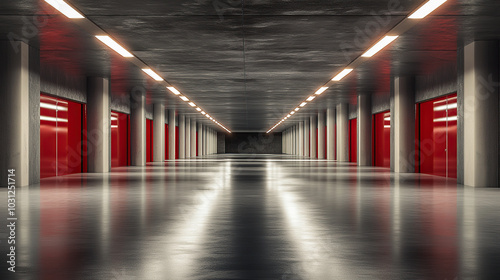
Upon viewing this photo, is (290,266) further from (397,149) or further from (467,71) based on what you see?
(397,149)

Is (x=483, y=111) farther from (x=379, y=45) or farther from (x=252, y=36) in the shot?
(x=252, y=36)

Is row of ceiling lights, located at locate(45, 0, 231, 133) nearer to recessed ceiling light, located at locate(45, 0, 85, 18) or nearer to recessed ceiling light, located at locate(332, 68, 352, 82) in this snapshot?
recessed ceiling light, located at locate(45, 0, 85, 18)

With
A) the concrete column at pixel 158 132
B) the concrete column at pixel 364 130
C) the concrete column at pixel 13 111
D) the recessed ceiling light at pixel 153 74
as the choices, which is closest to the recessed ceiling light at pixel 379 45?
the recessed ceiling light at pixel 153 74

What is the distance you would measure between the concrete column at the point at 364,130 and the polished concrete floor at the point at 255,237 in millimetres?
23920

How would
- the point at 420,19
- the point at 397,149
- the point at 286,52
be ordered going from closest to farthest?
the point at 420,19 < the point at 286,52 < the point at 397,149

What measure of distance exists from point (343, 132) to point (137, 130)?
18.3 metres

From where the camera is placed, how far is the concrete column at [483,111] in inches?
771

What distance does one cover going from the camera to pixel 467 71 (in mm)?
20266

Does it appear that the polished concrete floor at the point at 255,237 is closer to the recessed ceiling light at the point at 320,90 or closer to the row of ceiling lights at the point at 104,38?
the row of ceiling lights at the point at 104,38

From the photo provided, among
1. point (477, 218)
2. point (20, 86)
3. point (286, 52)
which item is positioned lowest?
point (477, 218)

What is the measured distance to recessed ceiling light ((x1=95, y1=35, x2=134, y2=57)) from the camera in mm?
18547

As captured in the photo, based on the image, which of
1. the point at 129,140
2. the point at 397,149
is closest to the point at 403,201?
the point at 397,149

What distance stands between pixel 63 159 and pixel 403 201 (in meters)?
18.6

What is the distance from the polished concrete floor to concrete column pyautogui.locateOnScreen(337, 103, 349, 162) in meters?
32.6
